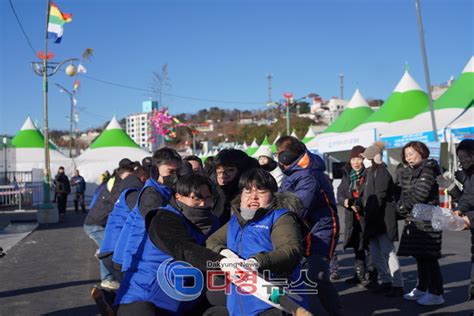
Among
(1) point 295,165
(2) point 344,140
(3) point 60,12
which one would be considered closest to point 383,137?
(2) point 344,140

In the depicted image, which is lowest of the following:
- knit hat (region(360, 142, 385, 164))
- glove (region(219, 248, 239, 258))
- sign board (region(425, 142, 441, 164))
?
glove (region(219, 248, 239, 258))

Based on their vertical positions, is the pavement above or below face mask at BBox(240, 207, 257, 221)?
below

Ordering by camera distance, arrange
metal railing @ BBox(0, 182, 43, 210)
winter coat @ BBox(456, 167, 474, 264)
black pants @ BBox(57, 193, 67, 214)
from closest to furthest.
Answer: winter coat @ BBox(456, 167, 474, 264) → black pants @ BBox(57, 193, 67, 214) → metal railing @ BBox(0, 182, 43, 210)

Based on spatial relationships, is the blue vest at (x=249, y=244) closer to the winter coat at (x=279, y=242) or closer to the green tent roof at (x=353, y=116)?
the winter coat at (x=279, y=242)

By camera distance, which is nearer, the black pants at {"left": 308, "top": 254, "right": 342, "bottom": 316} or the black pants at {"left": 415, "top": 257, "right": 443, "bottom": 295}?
the black pants at {"left": 308, "top": 254, "right": 342, "bottom": 316}

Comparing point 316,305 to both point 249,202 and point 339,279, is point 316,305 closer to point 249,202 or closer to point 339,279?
point 339,279

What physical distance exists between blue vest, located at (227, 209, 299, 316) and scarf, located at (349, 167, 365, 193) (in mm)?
4386

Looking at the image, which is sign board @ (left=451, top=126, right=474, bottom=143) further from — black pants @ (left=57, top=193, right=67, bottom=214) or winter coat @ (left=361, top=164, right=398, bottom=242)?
black pants @ (left=57, top=193, right=67, bottom=214)

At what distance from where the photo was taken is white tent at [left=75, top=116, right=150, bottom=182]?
91.7ft

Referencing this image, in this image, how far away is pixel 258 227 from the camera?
3113 mm

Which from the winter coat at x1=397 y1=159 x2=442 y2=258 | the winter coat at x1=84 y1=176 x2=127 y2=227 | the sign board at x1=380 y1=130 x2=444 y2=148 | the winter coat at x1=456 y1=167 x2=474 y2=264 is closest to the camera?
the winter coat at x1=456 y1=167 x2=474 y2=264

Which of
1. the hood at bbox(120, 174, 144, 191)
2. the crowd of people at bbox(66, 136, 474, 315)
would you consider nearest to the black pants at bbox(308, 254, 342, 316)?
the crowd of people at bbox(66, 136, 474, 315)

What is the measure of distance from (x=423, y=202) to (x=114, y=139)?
2691cm

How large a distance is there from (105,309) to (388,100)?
21.3m
